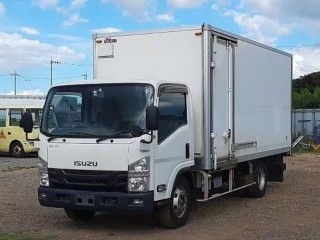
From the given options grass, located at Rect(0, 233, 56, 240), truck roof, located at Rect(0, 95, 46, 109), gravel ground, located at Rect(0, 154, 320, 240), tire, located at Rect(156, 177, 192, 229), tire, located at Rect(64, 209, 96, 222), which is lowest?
gravel ground, located at Rect(0, 154, 320, 240)

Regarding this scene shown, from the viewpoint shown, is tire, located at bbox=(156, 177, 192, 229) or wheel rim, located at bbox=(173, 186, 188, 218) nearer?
tire, located at bbox=(156, 177, 192, 229)

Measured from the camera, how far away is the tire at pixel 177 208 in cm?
876

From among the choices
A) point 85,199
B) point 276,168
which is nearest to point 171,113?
point 85,199

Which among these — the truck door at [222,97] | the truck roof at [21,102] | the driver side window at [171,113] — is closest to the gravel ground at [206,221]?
the truck door at [222,97]

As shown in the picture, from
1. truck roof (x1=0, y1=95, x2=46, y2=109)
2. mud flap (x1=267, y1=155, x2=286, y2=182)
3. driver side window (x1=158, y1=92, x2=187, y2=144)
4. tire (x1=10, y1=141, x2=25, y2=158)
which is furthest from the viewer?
truck roof (x1=0, y1=95, x2=46, y2=109)

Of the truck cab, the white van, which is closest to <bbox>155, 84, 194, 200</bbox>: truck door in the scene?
the truck cab

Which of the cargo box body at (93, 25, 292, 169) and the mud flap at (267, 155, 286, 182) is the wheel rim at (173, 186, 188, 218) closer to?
the cargo box body at (93, 25, 292, 169)

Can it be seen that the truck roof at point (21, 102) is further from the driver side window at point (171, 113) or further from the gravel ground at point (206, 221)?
the driver side window at point (171, 113)

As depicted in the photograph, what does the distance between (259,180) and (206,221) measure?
3.32m

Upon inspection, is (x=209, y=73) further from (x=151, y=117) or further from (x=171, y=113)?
(x=151, y=117)

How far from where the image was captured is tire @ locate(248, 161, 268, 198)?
40.6ft

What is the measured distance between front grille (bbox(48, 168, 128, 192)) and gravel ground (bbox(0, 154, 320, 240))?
31.5 inches

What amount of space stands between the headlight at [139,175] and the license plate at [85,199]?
0.60m

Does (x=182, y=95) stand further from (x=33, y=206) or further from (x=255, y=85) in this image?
(x=33, y=206)
